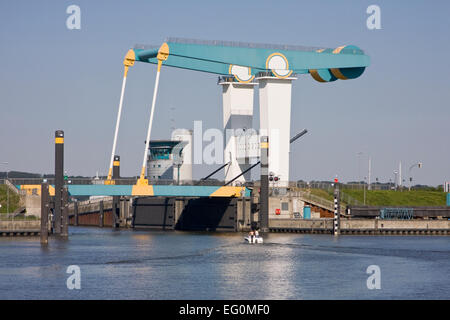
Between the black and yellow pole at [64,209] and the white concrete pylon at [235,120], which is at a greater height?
the white concrete pylon at [235,120]

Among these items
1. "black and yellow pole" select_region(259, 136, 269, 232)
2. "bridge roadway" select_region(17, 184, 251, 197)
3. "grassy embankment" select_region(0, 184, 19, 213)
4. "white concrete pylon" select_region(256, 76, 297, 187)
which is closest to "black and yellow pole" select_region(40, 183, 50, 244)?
"bridge roadway" select_region(17, 184, 251, 197)

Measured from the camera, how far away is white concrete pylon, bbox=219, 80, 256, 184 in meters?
101

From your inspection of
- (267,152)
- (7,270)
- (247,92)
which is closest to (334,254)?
(267,152)

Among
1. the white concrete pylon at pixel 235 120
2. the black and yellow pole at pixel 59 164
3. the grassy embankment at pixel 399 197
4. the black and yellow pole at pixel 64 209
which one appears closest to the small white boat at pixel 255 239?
the black and yellow pole at pixel 64 209

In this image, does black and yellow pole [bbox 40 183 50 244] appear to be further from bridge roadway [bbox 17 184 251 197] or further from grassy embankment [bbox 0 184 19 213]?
grassy embankment [bbox 0 184 19 213]

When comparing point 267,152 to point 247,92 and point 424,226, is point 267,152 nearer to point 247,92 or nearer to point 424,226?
point 247,92

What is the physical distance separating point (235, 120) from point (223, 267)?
39329mm

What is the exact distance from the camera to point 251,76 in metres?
101

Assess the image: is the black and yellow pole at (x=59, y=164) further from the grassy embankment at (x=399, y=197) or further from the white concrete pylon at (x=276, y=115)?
the grassy embankment at (x=399, y=197)

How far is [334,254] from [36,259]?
73.3ft

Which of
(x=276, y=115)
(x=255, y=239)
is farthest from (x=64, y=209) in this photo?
(x=276, y=115)

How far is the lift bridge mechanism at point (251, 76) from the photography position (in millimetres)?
88125

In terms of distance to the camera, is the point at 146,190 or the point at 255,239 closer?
the point at 255,239

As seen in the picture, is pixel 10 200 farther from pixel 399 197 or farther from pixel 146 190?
pixel 399 197
